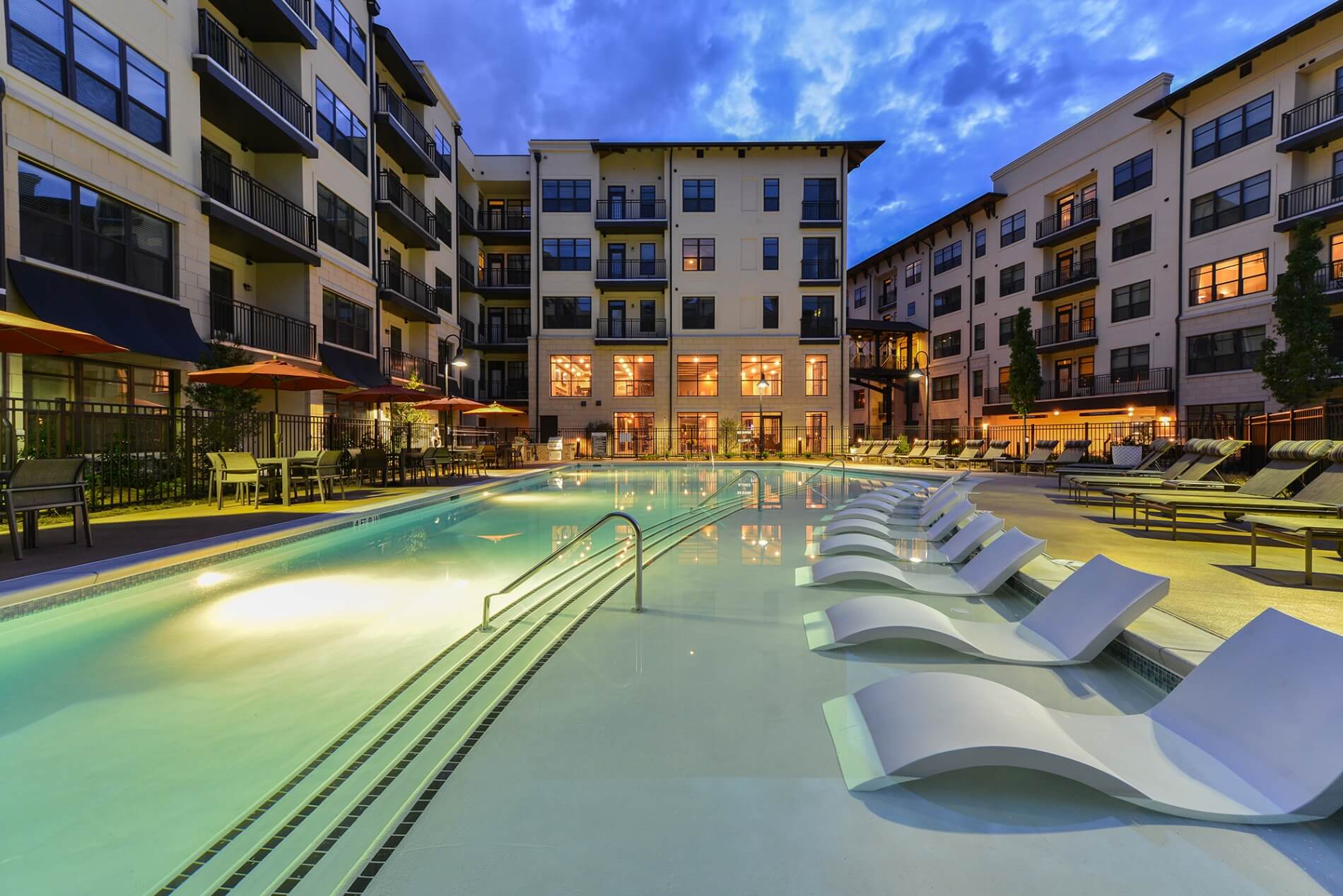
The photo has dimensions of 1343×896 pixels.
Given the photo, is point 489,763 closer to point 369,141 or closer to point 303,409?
point 303,409

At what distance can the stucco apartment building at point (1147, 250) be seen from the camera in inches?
821

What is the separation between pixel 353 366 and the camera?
64.5 ft

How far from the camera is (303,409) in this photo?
17.7 meters

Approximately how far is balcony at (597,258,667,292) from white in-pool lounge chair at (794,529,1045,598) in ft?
91.2

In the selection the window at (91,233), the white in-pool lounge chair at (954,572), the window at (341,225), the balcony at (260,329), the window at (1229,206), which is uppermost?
the window at (1229,206)

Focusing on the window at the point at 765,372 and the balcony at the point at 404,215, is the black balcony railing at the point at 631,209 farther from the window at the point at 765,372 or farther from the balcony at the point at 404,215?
the balcony at the point at 404,215

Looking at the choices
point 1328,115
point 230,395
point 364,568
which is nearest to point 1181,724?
point 364,568

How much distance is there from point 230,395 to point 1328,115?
103 ft

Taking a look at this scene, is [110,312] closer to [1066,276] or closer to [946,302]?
[1066,276]

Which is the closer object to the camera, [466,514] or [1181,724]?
[1181,724]

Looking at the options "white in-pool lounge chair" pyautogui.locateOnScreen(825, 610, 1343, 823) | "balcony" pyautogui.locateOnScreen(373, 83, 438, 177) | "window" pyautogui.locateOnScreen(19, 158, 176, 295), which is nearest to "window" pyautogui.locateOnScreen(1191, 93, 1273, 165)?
"white in-pool lounge chair" pyautogui.locateOnScreen(825, 610, 1343, 823)

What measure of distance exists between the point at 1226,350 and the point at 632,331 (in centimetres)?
2427

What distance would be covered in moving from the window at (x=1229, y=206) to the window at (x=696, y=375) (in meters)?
20.0

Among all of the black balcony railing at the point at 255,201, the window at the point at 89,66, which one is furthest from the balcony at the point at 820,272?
Result: the window at the point at 89,66
